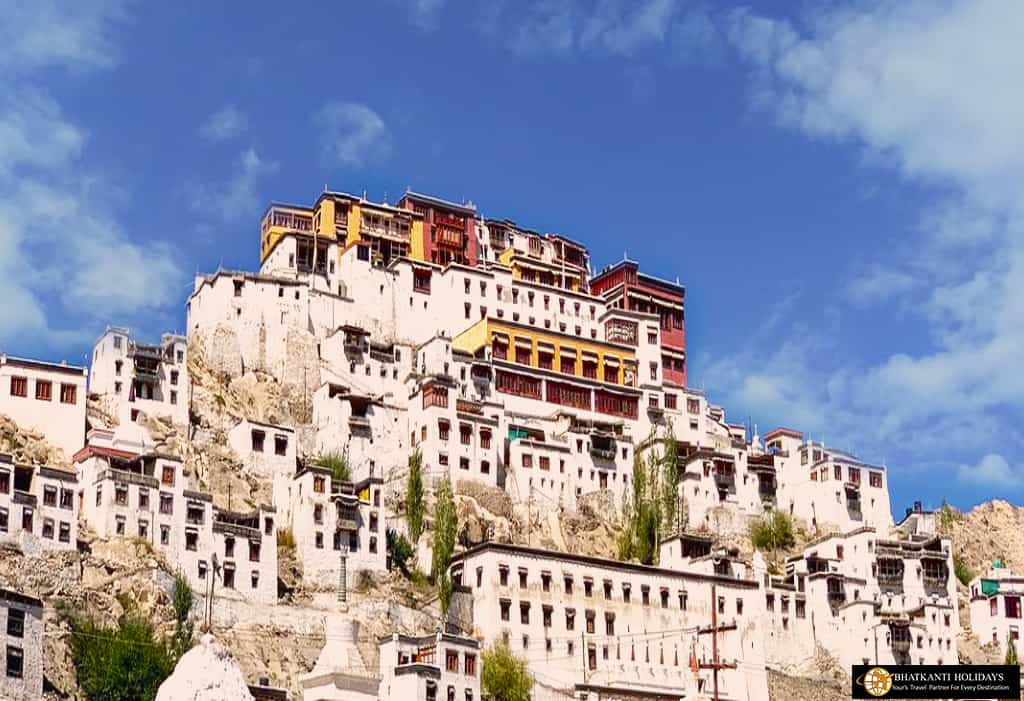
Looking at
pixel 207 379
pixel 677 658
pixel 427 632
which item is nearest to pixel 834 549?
pixel 677 658

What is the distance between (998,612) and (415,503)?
112 feet

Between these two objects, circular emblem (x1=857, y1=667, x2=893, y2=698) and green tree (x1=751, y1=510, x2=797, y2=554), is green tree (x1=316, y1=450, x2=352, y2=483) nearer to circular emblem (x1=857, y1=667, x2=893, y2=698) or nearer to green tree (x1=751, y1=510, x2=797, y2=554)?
green tree (x1=751, y1=510, x2=797, y2=554)

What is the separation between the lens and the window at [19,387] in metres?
76.4

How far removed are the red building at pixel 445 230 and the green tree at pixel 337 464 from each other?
18.9 m

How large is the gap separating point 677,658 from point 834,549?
51.2 feet

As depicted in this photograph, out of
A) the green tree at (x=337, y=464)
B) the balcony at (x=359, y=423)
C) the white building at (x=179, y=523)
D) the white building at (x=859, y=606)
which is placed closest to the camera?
the white building at (x=179, y=523)

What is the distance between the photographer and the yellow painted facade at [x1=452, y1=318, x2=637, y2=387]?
93.5 m

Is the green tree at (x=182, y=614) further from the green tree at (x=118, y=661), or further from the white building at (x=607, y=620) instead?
the white building at (x=607, y=620)

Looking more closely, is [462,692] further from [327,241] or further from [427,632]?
[327,241]

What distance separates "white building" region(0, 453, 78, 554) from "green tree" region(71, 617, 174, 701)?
4483mm

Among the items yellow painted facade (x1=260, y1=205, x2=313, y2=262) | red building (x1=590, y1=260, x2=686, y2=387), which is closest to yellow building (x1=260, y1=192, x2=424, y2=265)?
yellow painted facade (x1=260, y1=205, x2=313, y2=262)

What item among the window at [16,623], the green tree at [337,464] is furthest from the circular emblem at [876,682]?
the green tree at [337,464]

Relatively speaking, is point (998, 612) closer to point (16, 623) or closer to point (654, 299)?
point (654, 299)

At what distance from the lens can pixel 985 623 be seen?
9231 centimetres
